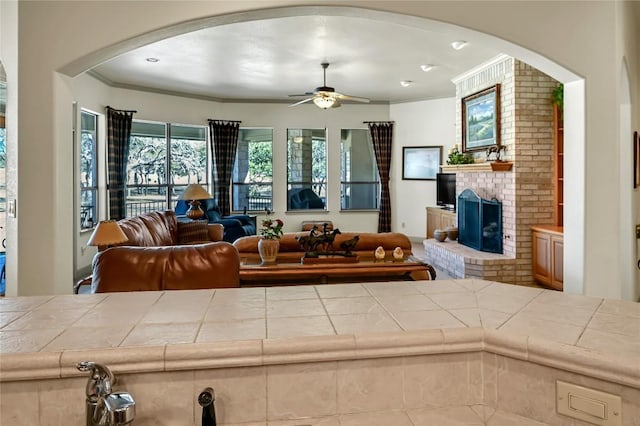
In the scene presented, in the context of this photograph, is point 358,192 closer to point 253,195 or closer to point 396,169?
point 396,169

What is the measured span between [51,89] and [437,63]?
193 inches

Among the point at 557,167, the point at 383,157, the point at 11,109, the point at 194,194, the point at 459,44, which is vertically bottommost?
the point at 194,194

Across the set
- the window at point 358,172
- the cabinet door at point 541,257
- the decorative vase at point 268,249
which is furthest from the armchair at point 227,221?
the cabinet door at point 541,257

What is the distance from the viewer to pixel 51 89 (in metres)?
2.79

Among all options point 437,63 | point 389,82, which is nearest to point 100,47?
point 437,63

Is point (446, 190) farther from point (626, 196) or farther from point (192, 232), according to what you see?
point (192, 232)

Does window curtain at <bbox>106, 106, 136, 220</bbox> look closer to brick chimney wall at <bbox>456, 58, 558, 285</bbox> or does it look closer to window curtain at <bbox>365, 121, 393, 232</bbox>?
window curtain at <bbox>365, 121, 393, 232</bbox>

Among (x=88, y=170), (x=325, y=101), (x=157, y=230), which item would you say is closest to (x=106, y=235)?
(x=157, y=230)

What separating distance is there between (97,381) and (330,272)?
120 inches

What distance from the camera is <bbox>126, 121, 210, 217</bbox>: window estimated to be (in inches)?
301

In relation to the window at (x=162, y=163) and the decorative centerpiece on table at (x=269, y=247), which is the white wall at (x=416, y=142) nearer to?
the window at (x=162, y=163)

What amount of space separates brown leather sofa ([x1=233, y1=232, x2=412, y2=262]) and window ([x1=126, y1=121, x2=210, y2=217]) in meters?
4.06

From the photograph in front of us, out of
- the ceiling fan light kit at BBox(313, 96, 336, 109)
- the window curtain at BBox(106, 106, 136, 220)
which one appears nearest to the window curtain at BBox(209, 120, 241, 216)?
the window curtain at BBox(106, 106, 136, 220)

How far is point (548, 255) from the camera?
5070 mm
